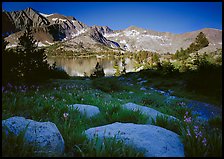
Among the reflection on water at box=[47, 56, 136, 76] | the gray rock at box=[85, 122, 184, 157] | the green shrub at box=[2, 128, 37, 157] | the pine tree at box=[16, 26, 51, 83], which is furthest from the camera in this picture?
the reflection on water at box=[47, 56, 136, 76]

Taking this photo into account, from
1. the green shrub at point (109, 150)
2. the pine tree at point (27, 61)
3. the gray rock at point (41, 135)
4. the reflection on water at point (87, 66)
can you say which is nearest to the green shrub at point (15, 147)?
the gray rock at point (41, 135)

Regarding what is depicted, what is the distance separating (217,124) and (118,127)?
7.97 ft

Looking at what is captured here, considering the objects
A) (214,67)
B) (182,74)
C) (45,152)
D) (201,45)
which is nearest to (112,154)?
(45,152)

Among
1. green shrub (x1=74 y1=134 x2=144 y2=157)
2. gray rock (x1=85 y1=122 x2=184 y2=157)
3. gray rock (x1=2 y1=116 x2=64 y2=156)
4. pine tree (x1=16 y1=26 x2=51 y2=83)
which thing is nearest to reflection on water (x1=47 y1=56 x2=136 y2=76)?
pine tree (x1=16 y1=26 x2=51 y2=83)

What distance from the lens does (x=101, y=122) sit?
13.4 ft

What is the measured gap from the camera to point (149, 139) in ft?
8.71

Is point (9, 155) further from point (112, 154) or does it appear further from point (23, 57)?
point (23, 57)

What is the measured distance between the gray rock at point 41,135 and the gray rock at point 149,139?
0.48 m

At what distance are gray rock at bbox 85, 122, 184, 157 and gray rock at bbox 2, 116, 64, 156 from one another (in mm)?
479

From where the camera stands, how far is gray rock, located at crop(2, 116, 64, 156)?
2.23 m

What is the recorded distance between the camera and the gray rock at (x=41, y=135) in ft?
7.31

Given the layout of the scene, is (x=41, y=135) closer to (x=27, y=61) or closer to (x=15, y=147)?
(x=15, y=147)

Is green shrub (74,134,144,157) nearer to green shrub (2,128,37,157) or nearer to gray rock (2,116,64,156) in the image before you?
gray rock (2,116,64,156)

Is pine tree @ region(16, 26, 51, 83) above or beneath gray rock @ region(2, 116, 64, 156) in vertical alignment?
above
